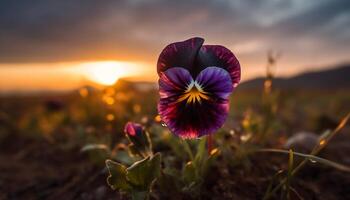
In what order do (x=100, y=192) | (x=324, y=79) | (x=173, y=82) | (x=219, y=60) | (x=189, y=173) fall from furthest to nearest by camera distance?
(x=324, y=79)
(x=100, y=192)
(x=189, y=173)
(x=219, y=60)
(x=173, y=82)

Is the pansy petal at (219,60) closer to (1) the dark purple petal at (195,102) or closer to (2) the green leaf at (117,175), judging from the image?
(1) the dark purple petal at (195,102)

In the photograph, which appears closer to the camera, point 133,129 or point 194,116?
point 194,116

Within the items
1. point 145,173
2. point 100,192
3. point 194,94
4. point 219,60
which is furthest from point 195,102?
point 100,192

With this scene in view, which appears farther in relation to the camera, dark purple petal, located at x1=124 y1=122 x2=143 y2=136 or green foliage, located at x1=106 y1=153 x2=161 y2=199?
dark purple petal, located at x1=124 y1=122 x2=143 y2=136

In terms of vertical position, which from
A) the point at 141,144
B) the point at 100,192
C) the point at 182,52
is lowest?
the point at 100,192

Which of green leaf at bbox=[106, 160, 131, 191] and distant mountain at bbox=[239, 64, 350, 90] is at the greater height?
green leaf at bbox=[106, 160, 131, 191]

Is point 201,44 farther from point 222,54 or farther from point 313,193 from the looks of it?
point 313,193

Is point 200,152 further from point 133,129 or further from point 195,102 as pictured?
point 195,102

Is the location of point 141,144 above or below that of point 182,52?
below

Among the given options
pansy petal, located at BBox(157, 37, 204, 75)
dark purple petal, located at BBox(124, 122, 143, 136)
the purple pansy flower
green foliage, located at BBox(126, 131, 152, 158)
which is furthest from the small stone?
pansy petal, located at BBox(157, 37, 204, 75)

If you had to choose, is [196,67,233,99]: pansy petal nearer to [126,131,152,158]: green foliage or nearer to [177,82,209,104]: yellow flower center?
[177,82,209,104]: yellow flower center
